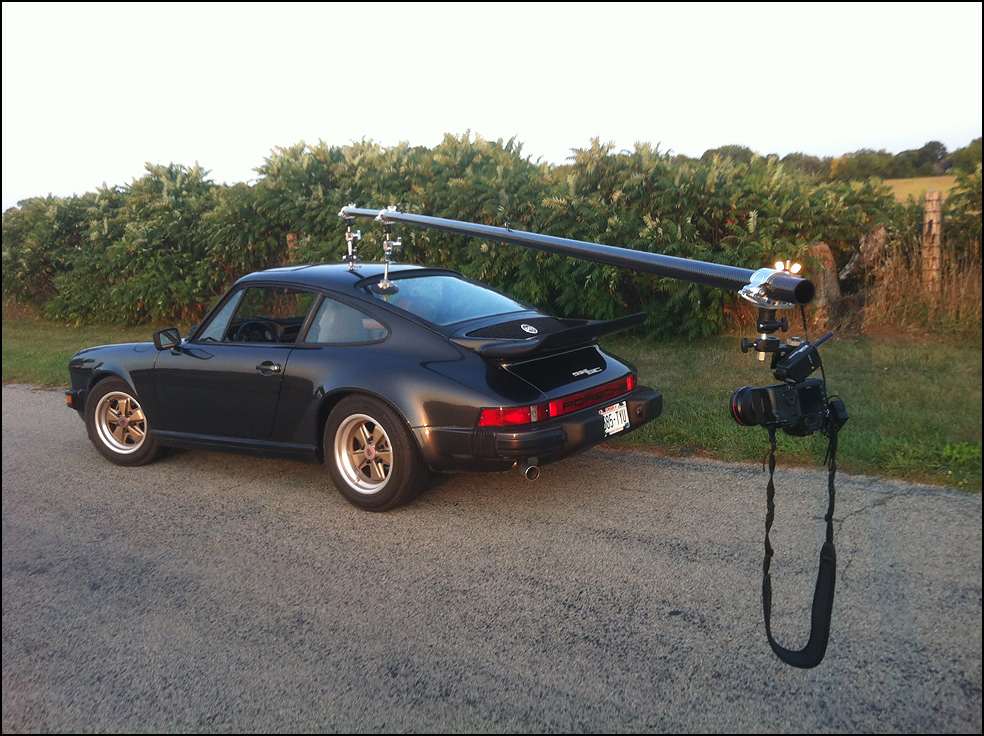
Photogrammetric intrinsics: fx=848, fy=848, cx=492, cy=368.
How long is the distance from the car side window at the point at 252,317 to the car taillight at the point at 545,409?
185 cm

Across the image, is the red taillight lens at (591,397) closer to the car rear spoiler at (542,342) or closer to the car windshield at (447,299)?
the car rear spoiler at (542,342)

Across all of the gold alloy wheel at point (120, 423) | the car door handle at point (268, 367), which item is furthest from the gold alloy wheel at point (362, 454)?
the gold alloy wheel at point (120, 423)

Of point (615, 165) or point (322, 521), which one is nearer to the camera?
point (322, 521)

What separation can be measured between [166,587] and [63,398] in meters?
6.26

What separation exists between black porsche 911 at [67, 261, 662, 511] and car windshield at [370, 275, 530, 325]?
0.02m

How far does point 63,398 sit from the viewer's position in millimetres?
9398

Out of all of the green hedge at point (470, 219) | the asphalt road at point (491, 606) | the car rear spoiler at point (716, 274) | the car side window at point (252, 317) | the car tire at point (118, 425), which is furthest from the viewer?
the green hedge at point (470, 219)

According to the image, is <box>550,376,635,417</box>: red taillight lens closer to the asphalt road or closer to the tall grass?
the asphalt road

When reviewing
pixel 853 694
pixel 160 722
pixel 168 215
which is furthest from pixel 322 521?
pixel 168 215

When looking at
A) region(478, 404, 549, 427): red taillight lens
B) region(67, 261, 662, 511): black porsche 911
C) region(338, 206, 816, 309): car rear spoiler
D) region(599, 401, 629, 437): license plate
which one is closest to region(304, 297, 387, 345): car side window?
region(67, 261, 662, 511): black porsche 911

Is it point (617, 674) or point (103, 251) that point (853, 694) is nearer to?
point (617, 674)

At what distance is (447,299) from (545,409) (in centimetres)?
125

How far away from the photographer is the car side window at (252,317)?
590 cm

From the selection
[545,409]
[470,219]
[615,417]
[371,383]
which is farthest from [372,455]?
[470,219]
